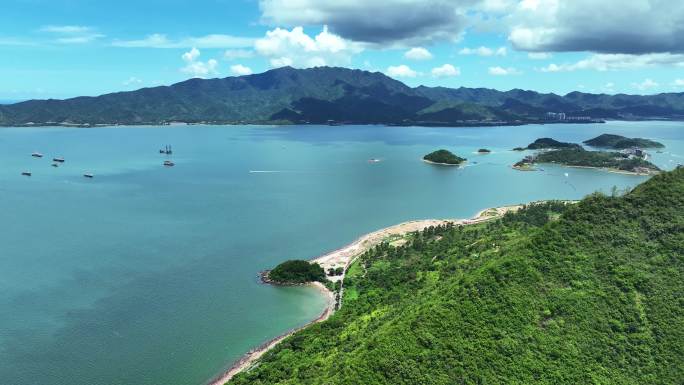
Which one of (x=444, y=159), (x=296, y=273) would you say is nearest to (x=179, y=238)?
(x=296, y=273)

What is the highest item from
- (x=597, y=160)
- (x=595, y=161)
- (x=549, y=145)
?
(x=549, y=145)

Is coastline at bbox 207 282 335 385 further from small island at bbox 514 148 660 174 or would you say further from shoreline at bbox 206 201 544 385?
small island at bbox 514 148 660 174

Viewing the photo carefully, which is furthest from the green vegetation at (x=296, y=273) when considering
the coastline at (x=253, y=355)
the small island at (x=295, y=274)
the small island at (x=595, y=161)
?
the small island at (x=595, y=161)

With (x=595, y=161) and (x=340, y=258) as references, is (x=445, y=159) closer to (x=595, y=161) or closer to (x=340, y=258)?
(x=595, y=161)

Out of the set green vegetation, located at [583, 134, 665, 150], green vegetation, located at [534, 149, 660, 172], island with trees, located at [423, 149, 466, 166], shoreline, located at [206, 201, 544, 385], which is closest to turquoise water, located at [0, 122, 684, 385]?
shoreline, located at [206, 201, 544, 385]

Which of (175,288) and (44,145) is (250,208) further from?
(44,145)

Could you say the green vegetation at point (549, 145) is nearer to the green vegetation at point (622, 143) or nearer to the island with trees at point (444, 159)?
the green vegetation at point (622, 143)

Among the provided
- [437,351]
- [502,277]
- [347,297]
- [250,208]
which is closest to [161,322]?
[347,297]
